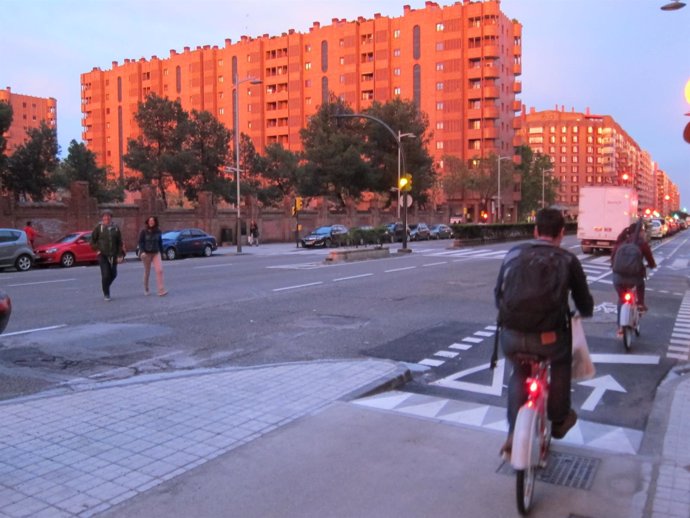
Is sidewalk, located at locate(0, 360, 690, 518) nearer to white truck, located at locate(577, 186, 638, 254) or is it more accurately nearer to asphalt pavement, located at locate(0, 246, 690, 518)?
asphalt pavement, located at locate(0, 246, 690, 518)

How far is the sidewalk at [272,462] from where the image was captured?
150 inches

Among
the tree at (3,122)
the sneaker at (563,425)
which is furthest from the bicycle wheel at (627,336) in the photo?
the tree at (3,122)

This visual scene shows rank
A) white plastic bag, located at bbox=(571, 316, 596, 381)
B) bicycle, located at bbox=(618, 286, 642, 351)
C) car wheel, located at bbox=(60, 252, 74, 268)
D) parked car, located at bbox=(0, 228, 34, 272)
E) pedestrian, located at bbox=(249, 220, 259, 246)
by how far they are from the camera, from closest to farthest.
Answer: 1. white plastic bag, located at bbox=(571, 316, 596, 381)
2. bicycle, located at bbox=(618, 286, 642, 351)
3. parked car, located at bbox=(0, 228, 34, 272)
4. car wheel, located at bbox=(60, 252, 74, 268)
5. pedestrian, located at bbox=(249, 220, 259, 246)

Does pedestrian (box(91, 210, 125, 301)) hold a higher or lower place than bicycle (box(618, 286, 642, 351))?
higher

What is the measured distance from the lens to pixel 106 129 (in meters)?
125

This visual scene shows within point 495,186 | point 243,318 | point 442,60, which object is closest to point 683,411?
point 243,318

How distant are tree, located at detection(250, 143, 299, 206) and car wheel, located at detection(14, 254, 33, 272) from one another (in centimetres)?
4331

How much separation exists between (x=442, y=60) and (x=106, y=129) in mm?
68258

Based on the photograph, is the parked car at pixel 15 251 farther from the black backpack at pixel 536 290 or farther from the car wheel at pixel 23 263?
the black backpack at pixel 536 290

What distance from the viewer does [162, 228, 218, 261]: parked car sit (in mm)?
30938

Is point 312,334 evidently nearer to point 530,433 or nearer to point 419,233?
point 530,433

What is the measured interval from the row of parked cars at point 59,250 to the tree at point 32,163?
16.2 metres

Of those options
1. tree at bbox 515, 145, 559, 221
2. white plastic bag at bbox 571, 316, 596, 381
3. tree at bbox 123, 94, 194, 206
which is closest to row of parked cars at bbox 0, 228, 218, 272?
white plastic bag at bbox 571, 316, 596, 381

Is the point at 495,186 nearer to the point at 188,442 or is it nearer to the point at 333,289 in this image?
the point at 333,289
